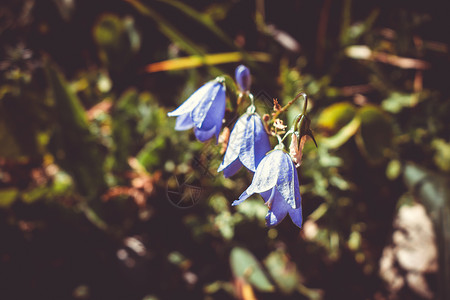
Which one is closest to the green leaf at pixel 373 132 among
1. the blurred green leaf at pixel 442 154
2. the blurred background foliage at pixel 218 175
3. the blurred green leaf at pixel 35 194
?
the blurred background foliage at pixel 218 175

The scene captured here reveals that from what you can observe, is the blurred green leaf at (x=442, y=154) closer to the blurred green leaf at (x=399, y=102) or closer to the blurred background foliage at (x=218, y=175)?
the blurred background foliage at (x=218, y=175)

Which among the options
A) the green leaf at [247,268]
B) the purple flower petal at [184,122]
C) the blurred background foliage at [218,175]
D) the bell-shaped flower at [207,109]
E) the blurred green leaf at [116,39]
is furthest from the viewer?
the blurred green leaf at [116,39]

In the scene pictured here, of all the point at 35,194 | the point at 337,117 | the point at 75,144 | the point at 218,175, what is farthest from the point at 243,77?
the point at 35,194

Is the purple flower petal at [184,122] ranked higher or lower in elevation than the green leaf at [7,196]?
lower

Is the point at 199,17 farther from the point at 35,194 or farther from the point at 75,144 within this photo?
the point at 35,194

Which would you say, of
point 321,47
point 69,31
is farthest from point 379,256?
point 69,31

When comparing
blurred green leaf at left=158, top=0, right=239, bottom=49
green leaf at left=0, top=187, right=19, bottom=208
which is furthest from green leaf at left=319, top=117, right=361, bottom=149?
green leaf at left=0, top=187, right=19, bottom=208

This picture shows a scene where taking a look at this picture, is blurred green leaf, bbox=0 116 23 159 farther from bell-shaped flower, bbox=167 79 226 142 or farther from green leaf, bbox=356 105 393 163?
green leaf, bbox=356 105 393 163
